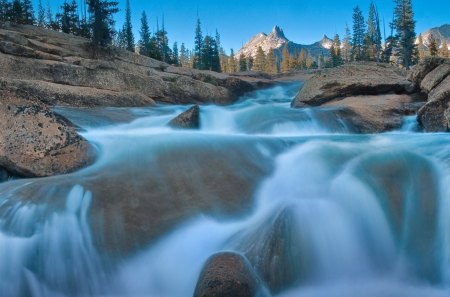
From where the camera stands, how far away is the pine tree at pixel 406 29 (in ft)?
174

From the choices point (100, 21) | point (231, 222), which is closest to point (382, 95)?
point (231, 222)

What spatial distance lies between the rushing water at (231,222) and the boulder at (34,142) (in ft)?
1.66

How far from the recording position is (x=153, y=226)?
5.68 m

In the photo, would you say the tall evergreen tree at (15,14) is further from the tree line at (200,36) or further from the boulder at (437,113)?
the boulder at (437,113)

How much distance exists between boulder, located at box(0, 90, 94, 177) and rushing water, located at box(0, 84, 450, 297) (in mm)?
507

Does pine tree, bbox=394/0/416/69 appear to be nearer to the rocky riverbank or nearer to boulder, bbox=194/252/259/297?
the rocky riverbank

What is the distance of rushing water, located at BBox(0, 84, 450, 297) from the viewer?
507cm

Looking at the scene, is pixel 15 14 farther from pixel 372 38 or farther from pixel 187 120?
pixel 372 38

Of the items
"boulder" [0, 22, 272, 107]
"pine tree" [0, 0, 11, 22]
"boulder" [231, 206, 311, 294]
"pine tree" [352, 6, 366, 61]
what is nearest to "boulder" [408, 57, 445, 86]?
"boulder" [0, 22, 272, 107]

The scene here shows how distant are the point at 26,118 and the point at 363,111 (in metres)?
9.17

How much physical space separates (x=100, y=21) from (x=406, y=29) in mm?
42640

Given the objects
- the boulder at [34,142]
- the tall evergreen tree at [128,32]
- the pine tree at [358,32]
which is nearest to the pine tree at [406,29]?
the pine tree at [358,32]

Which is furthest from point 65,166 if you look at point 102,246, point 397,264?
point 397,264

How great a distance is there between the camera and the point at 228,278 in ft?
13.7
